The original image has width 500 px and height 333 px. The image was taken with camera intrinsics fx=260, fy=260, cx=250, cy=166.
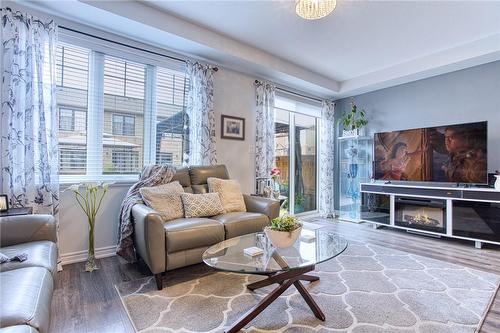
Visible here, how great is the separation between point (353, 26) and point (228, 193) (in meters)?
2.41

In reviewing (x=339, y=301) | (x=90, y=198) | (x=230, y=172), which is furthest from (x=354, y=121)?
(x=90, y=198)

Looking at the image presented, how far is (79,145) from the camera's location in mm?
2752

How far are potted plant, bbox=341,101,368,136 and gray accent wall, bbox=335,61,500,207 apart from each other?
0.11m

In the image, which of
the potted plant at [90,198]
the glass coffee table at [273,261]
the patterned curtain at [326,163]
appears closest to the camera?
the glass coffee table at [273,261]

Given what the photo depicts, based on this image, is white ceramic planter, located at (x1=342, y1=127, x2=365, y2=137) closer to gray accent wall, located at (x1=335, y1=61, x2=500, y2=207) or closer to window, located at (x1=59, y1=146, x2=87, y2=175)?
gray accent wall, located at (x1=335, y1=61, x2=500, y2=207)

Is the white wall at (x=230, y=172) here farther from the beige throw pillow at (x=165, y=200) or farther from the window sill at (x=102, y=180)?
the beige throw pillow at (x=165, y=200)

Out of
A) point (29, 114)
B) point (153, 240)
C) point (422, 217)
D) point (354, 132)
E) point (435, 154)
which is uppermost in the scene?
point (354, 132)

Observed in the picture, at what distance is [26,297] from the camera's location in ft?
3.49

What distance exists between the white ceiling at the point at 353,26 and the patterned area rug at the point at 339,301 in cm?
262

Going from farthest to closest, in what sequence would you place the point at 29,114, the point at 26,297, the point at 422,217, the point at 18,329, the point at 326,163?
the point at 326,163 < the point at 422,217 < the point at 29,114 < the point at 26,297 < the point at 18,329

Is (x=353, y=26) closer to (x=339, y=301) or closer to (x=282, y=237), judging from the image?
(x=282, y=237)

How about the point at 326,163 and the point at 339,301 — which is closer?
the point at 339,301

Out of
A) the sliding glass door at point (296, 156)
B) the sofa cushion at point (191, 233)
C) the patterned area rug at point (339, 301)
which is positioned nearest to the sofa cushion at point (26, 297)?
the patterned area rug at point (339, 301)

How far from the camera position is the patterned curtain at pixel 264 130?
4113 mm
